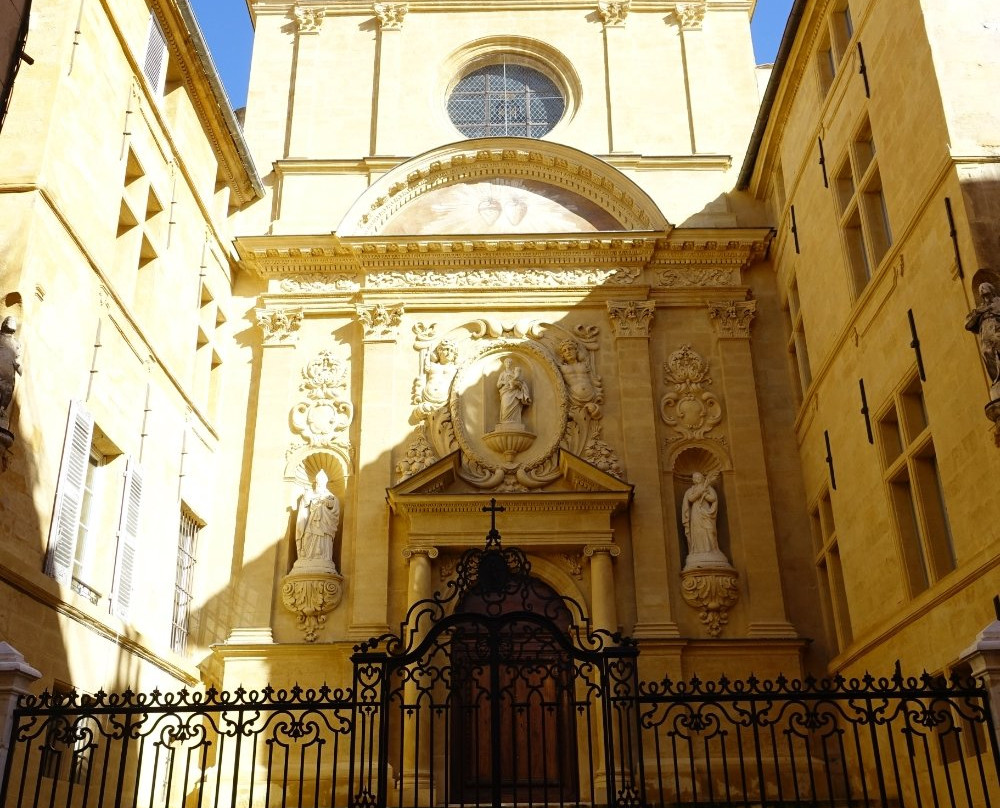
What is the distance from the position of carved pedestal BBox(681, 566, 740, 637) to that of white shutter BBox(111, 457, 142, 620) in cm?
789

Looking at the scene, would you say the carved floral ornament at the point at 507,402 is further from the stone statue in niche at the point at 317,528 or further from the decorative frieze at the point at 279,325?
the decorative frieze at the point at 279,325

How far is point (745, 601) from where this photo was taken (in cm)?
1597

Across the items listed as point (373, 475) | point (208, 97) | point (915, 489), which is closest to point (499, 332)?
point (373, 475)

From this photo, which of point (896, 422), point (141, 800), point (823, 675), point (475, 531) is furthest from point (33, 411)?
point (823, 675)

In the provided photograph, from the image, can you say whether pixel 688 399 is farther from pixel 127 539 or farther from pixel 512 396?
pixel 127 539

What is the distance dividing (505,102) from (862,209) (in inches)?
378

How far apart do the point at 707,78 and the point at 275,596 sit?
12558mm

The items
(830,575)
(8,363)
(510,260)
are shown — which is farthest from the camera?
(510,260)

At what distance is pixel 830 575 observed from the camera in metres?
15.5

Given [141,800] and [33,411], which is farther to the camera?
[141,800]

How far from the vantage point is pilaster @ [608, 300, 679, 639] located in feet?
52.0

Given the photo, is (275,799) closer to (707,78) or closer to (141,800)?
(141,800)

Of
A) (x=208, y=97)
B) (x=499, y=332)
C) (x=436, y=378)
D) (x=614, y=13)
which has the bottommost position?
(x=436, y=378)

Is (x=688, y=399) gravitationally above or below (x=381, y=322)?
below
